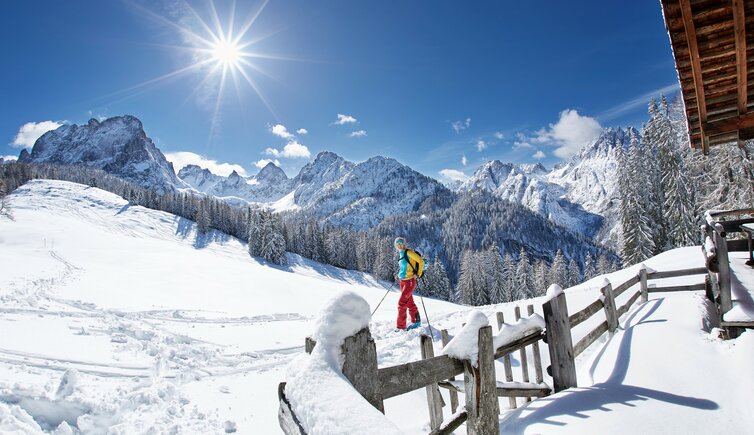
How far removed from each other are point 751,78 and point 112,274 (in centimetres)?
3159

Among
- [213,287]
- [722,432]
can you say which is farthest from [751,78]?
[213,287]

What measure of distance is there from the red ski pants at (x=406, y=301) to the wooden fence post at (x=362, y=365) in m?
7.80

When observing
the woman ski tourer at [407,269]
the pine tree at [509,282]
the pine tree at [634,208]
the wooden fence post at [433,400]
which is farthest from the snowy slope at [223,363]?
the pine tree at [509,282]

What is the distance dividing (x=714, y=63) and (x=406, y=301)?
840cm

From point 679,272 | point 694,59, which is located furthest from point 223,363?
point 679,272

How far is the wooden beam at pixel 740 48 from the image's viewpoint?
4070mm

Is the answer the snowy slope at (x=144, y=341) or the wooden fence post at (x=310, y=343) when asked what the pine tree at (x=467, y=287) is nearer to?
the snowy slope at (x=144, y=341)

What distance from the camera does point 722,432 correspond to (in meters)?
3.60

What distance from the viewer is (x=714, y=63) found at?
5883 millimetres

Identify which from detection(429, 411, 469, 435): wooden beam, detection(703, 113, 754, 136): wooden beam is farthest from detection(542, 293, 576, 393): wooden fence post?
detection(703, 113, 754, 136): wooden beam

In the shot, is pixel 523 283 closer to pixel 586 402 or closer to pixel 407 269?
pixel 407 269

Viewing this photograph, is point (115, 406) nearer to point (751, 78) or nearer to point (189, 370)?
point (189, 370)

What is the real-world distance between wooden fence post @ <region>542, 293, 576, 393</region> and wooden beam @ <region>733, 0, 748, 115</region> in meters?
3.93

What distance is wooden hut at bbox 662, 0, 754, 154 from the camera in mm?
4566
